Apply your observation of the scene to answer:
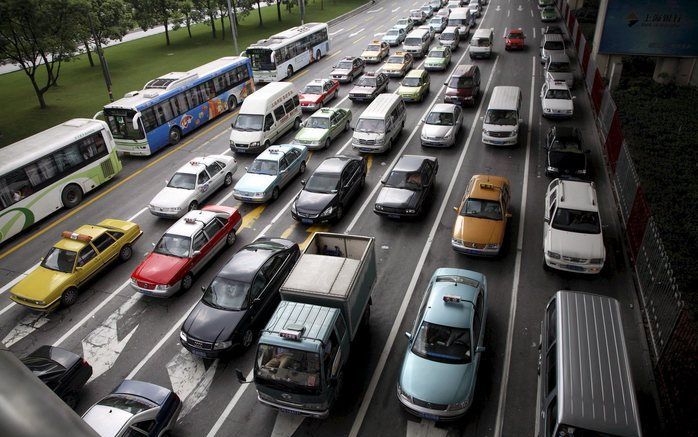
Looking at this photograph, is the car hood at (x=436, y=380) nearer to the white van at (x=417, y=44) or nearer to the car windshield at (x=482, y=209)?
the car windshield at (x=482, y=209)

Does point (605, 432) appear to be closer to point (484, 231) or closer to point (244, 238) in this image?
point (484, 231)

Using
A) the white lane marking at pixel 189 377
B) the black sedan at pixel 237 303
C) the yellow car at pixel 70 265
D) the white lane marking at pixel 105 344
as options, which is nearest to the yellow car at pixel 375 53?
the yellow car at pixel 70 265

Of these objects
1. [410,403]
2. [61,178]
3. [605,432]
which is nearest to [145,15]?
[61,178]

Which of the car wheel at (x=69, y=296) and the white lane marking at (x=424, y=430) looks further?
the car wheel at (x=69, y=296)

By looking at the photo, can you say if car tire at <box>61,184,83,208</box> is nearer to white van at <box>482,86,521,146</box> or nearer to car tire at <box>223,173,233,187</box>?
car tire at <box>223,173,233,187</box>

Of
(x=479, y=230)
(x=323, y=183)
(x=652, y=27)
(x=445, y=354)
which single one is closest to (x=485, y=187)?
(x=479, y=230)

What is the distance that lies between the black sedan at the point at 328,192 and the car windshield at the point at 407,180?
5.64ft

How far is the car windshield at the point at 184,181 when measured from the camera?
19.3 meters

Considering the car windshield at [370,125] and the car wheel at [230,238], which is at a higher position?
the car windshield at [370,125]

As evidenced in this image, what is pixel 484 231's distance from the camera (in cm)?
1495

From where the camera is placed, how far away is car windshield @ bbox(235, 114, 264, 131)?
23906 millimetres

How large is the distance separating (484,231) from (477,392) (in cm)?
565

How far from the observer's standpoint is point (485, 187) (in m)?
16.1

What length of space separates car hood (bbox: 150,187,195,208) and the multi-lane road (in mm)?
958
